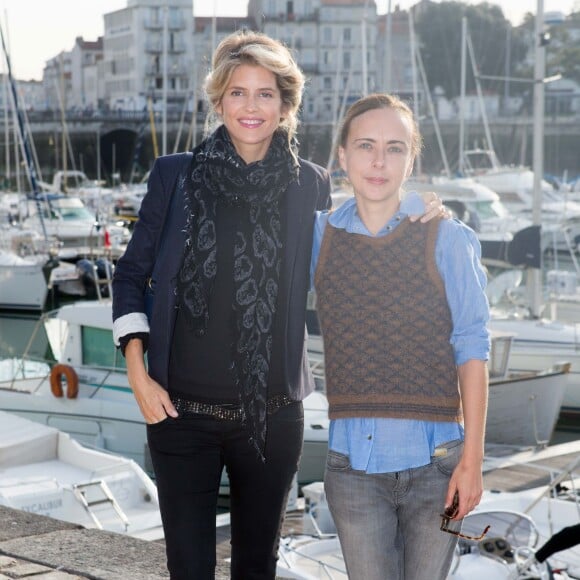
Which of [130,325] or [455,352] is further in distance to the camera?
[130,325]

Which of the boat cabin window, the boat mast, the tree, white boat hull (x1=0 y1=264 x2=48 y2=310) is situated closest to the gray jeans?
the boat cabin window

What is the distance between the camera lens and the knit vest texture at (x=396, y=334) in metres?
2.38

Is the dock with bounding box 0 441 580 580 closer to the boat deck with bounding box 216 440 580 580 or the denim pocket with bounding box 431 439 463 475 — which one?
the denim pocket with bounding box 431 439 463 475

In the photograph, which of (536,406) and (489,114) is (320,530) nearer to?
(536,406)

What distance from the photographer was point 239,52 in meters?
2.54

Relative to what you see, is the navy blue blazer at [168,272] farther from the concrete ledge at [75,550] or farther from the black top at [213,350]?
the concrete ledge at [75,550]

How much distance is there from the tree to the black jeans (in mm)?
58508

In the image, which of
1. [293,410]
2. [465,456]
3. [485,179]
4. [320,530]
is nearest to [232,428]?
[293,410]

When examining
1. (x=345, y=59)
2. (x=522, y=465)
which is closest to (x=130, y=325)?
(x=522, y=465)

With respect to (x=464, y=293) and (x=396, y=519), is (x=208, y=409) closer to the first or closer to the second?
(x=396, y=519)

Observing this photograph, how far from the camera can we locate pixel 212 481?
8.21 feet

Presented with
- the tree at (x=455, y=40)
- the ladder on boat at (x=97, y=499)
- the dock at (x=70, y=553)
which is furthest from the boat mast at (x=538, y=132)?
the tree at (x=455, y=40)

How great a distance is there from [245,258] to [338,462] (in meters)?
0.49

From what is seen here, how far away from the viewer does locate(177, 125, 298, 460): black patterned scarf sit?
242 centimetres
